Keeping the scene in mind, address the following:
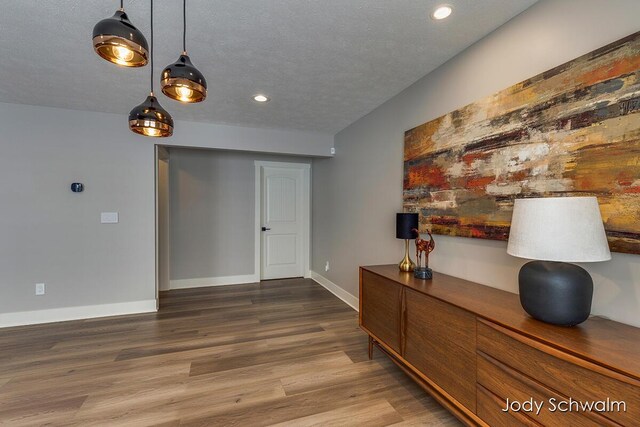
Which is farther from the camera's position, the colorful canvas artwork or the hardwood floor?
the hardwood floor

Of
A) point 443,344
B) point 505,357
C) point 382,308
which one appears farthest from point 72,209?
point 505,357

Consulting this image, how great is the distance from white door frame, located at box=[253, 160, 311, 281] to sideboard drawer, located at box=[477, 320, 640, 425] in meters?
4.09

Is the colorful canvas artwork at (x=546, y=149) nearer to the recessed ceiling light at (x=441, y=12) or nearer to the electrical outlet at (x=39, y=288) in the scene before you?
the recessed ceiling light at (x=441, y=12)

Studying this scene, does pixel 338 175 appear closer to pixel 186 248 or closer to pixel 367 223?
pixel 367 223

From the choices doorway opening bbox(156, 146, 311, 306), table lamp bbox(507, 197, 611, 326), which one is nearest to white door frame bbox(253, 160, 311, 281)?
doorway opening bbox(156, 146, 311, 306)

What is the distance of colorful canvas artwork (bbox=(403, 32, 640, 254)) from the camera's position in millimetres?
1255

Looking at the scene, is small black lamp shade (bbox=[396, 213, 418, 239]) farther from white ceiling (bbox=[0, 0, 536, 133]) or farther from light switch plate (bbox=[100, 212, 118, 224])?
light switch plate (bbox=[100, 212, 118, 224])

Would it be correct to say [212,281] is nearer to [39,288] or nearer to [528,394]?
[39,288]

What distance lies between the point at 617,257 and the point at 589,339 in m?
0.47

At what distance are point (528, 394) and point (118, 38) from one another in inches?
88.6

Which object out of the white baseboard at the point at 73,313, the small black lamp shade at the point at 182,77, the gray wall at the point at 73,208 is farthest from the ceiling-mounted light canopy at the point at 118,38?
the white baseboard at the point at 73,313

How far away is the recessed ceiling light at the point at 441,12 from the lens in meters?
1.64

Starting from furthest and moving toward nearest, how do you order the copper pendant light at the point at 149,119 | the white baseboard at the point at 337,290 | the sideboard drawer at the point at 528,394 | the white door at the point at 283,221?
the white door at the point at 283,221
the white baseboard at the point at 337,290
the copper pendant light at the point at 149,119
the sideboard drawer at the point at 528,394

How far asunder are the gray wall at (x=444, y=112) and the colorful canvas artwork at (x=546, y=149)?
0.10 metres
